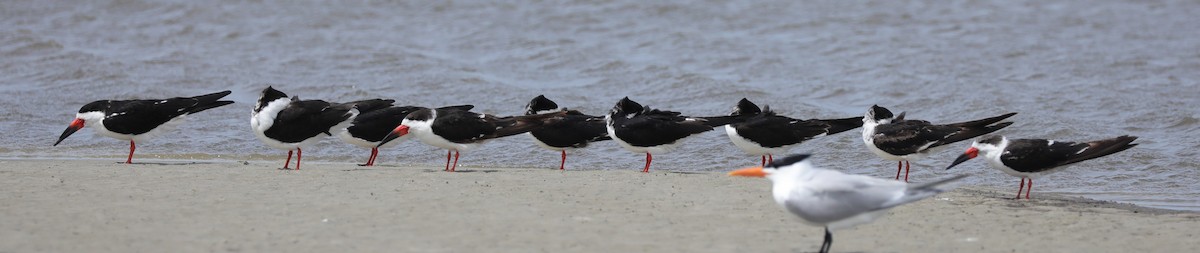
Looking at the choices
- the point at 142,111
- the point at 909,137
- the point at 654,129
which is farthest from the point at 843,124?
the point at 142,111

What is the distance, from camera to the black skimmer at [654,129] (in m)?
9.34

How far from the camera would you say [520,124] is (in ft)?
30.7

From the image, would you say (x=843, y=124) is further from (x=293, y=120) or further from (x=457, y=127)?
(x=293, y=120)

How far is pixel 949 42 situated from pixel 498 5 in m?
6.50

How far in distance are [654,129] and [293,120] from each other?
234cm

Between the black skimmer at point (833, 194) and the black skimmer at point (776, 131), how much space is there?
3.20 metres

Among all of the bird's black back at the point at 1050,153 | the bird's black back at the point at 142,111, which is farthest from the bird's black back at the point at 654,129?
the bird's black back at the point at 142,111

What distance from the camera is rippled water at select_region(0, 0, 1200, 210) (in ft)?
34.8

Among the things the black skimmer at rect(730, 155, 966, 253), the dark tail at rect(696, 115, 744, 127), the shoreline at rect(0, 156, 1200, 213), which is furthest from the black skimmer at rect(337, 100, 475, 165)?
the black skimmer at rect(730, 155, 966, 253)

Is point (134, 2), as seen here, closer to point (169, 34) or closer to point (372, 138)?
point (169, 34)

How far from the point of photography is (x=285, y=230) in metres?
6.41

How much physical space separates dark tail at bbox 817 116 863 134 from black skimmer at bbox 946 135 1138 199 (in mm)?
1159

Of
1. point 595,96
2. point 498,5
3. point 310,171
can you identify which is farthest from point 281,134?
point 498,5

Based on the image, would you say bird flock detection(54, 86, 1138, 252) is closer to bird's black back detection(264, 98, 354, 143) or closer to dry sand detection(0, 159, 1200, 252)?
bird's black back detection(264, 98, 354, 143)
